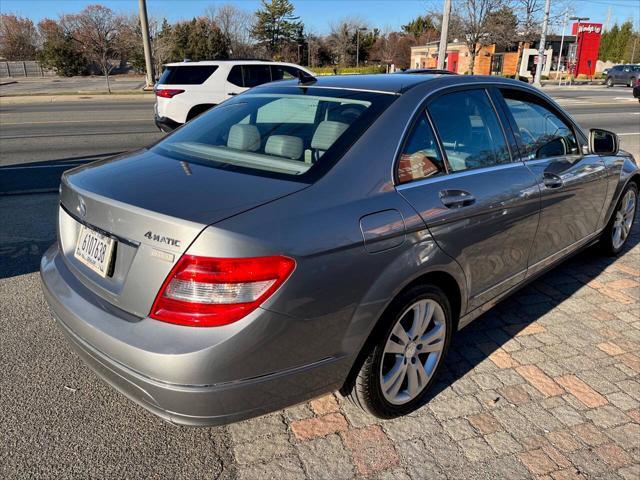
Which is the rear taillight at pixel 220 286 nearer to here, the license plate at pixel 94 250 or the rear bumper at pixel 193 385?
the rear bumper at pixel 193 385

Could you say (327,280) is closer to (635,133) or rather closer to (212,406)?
(212,406)

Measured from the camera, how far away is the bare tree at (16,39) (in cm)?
5722

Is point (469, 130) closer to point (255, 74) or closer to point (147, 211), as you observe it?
point (147, 211)

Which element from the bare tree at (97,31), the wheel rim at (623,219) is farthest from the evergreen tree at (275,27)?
the wheel rim at (623,219)

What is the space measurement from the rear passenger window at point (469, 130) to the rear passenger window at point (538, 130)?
248mm

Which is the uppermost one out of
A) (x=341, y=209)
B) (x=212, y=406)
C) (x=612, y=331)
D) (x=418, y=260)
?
(x=341, y=209)

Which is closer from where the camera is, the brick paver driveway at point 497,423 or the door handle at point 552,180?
the brick paver driveway at point 497,423

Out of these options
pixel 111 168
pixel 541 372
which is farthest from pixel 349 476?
pixel 111 168

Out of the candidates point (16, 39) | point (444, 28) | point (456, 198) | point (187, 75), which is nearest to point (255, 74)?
point (187, 75)

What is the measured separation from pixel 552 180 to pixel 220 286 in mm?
2484

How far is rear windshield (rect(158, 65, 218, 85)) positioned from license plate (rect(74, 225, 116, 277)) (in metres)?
9.75

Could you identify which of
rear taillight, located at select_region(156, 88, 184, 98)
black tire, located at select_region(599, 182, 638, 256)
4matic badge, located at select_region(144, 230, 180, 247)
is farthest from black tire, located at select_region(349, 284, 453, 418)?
rear taillight, located at select_region(156, 88, 184, 98)

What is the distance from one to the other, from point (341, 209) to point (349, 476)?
1.17m

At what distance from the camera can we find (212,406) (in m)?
1.94
